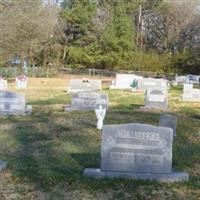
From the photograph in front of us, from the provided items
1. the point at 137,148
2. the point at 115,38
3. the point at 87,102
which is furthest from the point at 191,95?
the point at 115,38

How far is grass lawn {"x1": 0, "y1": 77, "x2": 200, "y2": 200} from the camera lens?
729 cm

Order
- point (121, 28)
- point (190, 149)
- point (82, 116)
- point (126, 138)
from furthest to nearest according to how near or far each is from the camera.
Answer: point (121, 28), point (82, 116), point (190, 149), point (126, 138)

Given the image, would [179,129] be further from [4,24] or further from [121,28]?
[121,28]

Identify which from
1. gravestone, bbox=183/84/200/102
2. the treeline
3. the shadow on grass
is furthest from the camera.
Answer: the treeline

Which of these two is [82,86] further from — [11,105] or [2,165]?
[2,165]

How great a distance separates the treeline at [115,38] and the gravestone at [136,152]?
44.5 meters

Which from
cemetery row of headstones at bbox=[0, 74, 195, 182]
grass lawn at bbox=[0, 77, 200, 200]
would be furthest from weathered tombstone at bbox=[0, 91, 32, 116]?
cemetery row of headstones at bbox=[0, 74, 195, 182]

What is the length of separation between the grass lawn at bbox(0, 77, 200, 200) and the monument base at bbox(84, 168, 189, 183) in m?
0.14

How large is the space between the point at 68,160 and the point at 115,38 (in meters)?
52.0

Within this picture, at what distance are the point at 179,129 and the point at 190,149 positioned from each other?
2816 mm

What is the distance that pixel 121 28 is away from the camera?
61312 mm

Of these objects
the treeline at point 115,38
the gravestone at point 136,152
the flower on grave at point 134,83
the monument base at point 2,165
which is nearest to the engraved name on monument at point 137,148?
the gravestone at point 136,152

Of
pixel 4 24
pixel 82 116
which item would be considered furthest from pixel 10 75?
pixel 82 116

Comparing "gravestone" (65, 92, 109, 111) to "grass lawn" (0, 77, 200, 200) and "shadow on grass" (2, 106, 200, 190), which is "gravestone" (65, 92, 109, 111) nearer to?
"grass lawn" (0, 77, 200, 200)
